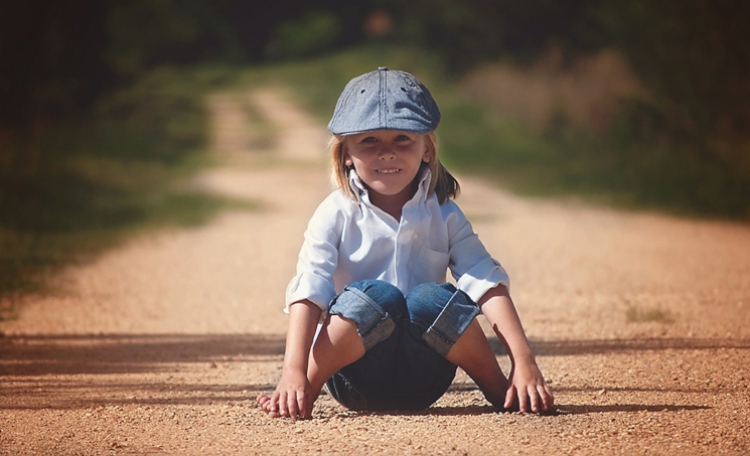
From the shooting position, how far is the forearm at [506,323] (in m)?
3.28

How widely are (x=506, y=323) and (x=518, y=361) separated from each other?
0.13m

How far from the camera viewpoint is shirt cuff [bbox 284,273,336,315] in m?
3.29

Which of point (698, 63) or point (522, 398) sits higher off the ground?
point (698, 63)

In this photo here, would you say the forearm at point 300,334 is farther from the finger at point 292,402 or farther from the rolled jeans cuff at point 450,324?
the rolled jeans cuff at point 450,324

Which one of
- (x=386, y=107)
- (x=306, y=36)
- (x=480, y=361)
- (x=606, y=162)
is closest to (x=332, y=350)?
(x=480, y=361)

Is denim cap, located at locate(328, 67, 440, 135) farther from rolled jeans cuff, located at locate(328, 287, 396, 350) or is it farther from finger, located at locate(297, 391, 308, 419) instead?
finger, located at locate(297, 391, 308, 419)

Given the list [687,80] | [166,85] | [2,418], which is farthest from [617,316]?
[166,85]

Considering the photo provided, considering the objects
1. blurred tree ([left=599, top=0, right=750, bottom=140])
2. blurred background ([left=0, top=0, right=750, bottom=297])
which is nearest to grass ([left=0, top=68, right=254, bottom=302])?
blurred background ([left=0, top=0, right=750, bottom=297])

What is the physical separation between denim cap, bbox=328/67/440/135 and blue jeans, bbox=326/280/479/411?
1.66 ft

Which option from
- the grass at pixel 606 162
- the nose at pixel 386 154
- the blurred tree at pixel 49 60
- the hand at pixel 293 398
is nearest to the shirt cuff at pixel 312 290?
the hand at pixel 293 398

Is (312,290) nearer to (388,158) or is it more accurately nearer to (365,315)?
(365,315)

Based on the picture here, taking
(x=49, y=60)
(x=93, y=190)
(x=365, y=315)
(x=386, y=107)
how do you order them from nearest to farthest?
(x=365, y=315)
(x=386, y=107)
(x=93, y=190)
(x=49, y=60)

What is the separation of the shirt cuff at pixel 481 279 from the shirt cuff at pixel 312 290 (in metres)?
0.43

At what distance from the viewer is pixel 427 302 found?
326 centimetres
